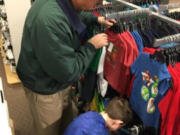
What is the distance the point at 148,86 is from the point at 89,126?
1.44 feet

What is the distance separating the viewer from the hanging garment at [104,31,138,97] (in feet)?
4.60

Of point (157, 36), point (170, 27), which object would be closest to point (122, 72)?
point (157, 36)

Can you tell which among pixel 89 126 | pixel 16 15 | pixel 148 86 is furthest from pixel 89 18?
pixel 16 15

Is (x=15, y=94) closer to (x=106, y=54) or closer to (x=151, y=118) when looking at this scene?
(x=106, y=54)

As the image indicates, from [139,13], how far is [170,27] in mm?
261

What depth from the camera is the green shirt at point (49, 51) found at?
1.13 m

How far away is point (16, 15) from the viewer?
2627 millimetres

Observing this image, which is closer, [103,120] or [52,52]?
[52,52]

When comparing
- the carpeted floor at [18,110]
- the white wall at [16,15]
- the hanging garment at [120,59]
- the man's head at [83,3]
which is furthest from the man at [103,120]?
the white wall at [16,15]

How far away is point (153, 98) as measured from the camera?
129cm

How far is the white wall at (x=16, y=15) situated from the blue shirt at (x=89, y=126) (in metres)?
1.73

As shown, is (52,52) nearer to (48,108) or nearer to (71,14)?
(71,14)

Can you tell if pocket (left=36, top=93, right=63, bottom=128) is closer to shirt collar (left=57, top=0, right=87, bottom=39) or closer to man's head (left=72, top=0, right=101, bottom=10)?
shirt collar (left=57, top=0, right=87, bottom=39)

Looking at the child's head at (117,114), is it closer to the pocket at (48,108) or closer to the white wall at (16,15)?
the pocket at (48,108)
